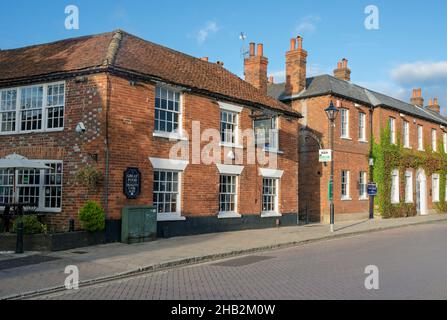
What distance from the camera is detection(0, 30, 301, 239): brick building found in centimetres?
1516

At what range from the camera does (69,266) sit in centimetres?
1129

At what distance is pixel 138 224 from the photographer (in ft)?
49.7


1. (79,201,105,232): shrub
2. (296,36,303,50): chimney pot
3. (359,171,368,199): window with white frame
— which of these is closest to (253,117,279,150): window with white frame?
(296,36,303,50): chimney pot

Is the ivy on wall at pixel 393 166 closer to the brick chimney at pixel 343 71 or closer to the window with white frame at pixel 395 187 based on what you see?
the window with white frame at pixel 395 187

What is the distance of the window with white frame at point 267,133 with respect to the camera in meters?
21.0

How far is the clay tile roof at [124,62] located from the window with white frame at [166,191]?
3283 millimetres

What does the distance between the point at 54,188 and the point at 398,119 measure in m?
22.7

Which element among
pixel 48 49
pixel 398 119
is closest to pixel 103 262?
pixel 48 49

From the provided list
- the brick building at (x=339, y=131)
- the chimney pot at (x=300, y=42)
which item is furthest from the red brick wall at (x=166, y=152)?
the chimney pot at (x=300, y=42)

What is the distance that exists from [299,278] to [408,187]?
24666 millimetres

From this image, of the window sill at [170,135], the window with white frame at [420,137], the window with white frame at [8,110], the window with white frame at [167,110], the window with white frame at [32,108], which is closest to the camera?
the window with white frame at [32,108]

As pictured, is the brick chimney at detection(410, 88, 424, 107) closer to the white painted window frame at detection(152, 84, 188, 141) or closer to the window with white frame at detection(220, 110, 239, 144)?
the window with white frame at detection(220, 110, 239, 144)

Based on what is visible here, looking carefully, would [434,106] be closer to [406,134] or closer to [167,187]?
[406,134]

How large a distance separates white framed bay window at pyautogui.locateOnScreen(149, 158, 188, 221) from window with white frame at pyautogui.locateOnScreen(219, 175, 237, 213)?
243 cm
